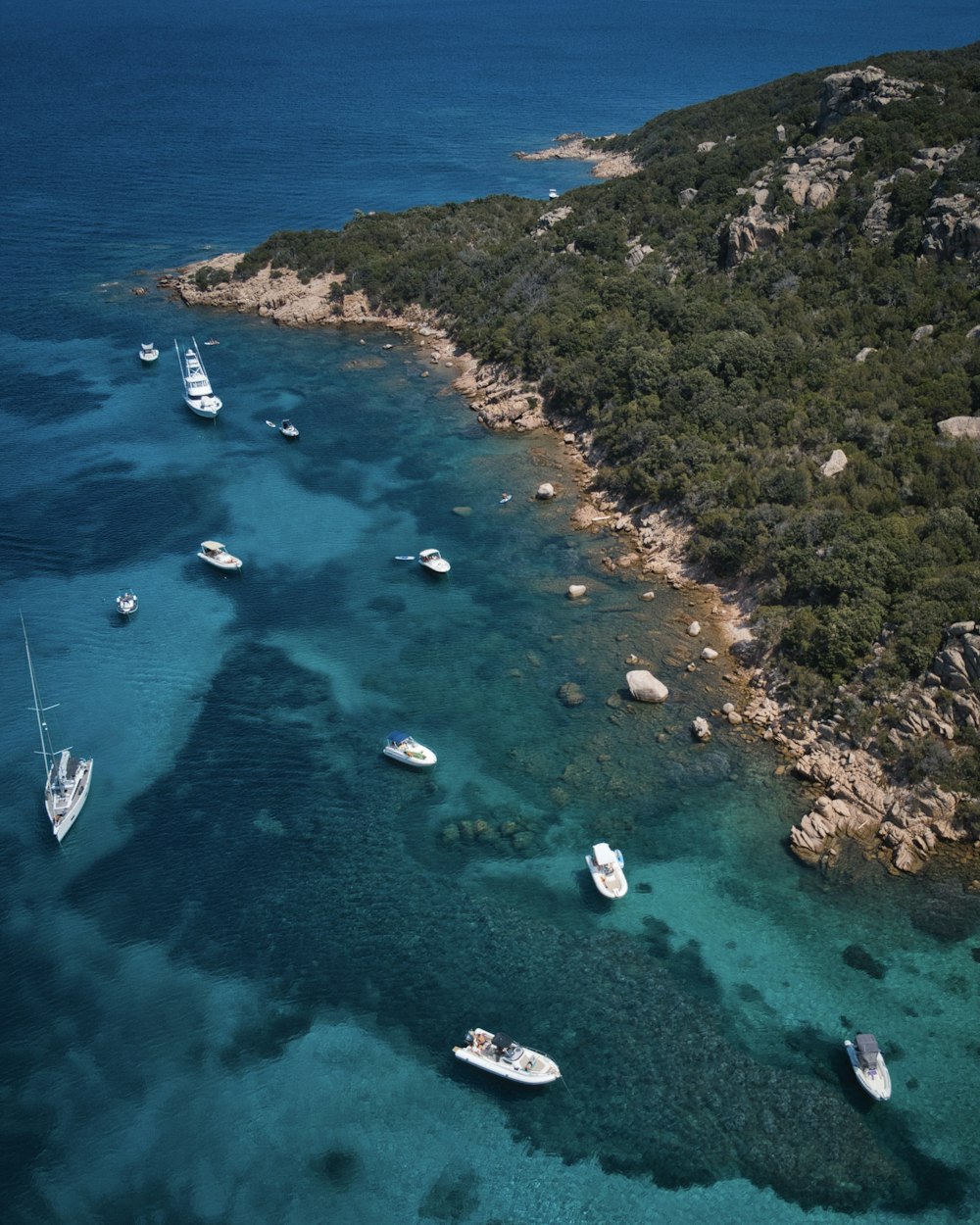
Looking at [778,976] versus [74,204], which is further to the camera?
[74,204]

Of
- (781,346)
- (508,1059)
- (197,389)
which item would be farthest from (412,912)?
(197,389)

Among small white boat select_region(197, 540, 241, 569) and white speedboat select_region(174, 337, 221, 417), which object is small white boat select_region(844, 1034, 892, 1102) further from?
white speedboat select_region(174, 337, 221, 417)

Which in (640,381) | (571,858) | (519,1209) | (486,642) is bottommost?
(519,1209)

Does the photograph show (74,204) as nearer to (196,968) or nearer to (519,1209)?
(196,968)

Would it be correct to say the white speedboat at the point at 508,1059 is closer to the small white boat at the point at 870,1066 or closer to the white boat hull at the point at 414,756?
the small white boat at the point at 870,1066

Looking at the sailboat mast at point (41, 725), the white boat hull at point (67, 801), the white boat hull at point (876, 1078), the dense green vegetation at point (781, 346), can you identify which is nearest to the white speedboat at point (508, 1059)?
the white boat hull at point (876, 1078)

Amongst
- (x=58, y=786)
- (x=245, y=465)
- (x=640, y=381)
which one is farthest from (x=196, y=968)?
(x=640, y=381)
